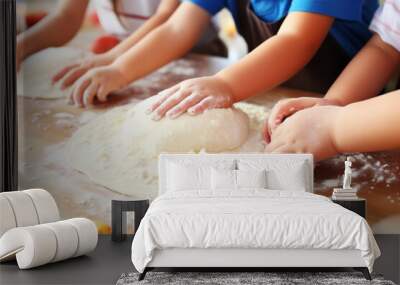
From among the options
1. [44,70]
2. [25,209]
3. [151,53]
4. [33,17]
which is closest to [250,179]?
[151,53]

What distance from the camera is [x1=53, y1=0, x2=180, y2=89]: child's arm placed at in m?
6.43

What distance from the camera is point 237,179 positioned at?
5574 mm

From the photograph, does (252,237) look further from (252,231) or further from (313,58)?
(313,58)

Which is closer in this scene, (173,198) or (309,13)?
(173,198)

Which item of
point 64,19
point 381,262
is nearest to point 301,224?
point 381,262

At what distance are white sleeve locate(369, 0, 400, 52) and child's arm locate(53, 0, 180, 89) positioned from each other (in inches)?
74.4

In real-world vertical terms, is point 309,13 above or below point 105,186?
above

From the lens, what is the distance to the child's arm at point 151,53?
6.40m

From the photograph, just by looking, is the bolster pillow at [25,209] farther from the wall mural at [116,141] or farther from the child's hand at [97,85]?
the child's hand at [97,85]

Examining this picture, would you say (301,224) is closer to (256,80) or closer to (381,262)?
(381,262)

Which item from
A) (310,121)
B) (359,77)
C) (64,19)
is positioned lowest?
(310,121)

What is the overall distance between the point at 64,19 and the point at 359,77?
2.90m

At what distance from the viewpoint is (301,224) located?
420cm

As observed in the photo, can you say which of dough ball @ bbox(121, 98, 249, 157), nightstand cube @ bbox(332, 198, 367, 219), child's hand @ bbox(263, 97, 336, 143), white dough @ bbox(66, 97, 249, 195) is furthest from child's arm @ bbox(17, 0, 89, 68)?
nightstand cube @ bbox(332, 198, 367, 219)
